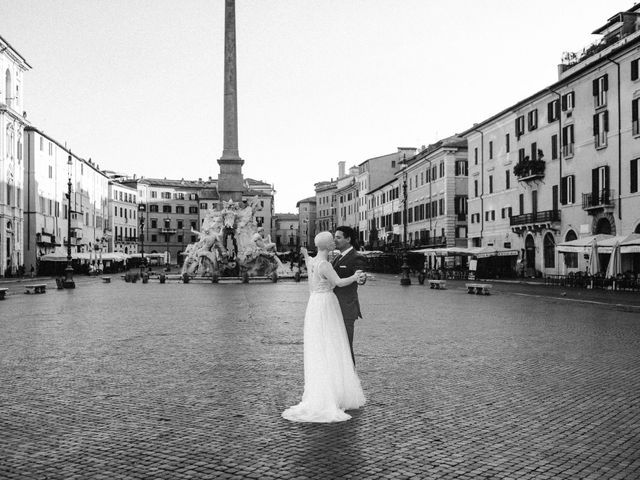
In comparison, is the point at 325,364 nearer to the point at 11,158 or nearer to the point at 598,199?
the point at 598,199

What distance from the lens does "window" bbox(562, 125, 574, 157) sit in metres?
42.9

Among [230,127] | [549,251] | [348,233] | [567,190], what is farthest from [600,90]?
[348,233]

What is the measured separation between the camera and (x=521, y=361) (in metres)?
10.7

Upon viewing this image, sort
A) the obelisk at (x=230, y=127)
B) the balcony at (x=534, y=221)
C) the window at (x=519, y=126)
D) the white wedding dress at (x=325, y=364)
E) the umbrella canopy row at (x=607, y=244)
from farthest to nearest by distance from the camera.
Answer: the window at (x=519, y=126) → the obelisk at (x=230, y=127) → the balcony at (x=534, y=221) → the umbrella canopy row at (x=607, y=244) → the white wedding dress at (x=325, y=364)

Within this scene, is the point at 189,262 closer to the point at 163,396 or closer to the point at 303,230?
the point at 163,396

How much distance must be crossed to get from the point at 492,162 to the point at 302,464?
5323 centimetres

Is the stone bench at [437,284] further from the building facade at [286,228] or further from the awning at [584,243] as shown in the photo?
the building facade at [286,228]

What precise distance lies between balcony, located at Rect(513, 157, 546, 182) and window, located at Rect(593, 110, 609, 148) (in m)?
6.84

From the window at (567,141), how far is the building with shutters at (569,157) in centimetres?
6

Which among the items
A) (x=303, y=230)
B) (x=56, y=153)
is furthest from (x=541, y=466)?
(x=303, y=230)

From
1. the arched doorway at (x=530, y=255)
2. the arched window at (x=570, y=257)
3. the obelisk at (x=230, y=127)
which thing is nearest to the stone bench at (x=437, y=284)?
the arched window at (x=570, y=257)

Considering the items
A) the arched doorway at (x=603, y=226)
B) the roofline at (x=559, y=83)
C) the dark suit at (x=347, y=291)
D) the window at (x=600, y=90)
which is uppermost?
the roofline at (x=559, y=83)

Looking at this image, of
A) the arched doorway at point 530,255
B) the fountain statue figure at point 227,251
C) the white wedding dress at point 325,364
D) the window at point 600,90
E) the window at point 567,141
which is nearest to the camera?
the white wedding dress at point 325,364

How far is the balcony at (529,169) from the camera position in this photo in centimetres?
4666
